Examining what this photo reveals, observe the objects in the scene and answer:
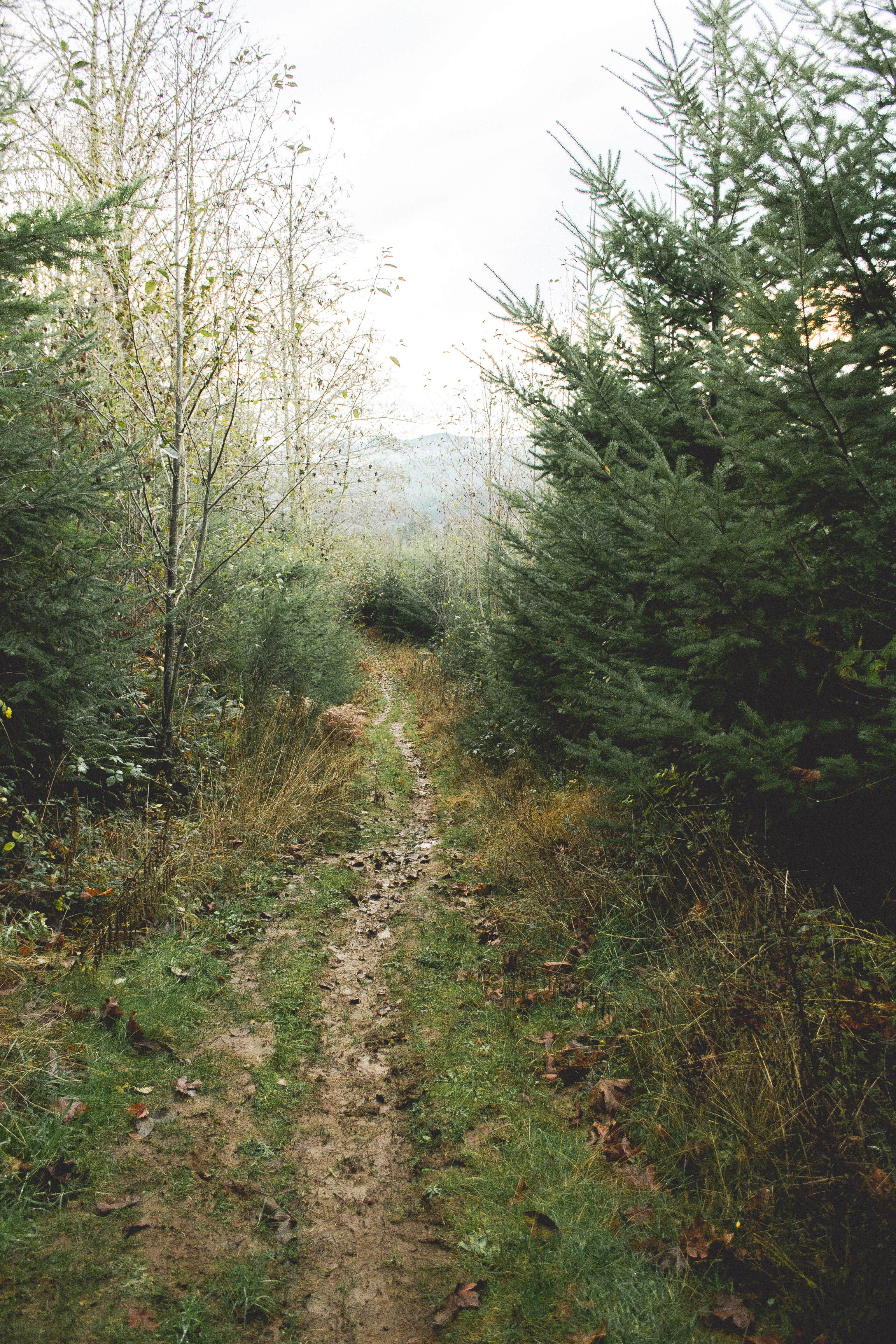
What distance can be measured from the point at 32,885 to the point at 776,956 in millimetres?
4367

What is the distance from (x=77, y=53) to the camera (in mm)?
6094

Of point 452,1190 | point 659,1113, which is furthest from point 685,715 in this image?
point 452,1190

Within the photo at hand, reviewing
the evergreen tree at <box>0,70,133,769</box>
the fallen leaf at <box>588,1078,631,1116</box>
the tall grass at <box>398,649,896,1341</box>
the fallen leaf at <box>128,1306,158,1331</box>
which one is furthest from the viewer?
the evergreen tree at <box>0,70,133,769</box>

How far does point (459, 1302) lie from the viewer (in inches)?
88.4

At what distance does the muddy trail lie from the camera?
225 centimetres

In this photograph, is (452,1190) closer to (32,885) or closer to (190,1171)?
(190,1171)

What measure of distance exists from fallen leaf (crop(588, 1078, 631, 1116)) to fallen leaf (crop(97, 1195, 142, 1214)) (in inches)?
78.7

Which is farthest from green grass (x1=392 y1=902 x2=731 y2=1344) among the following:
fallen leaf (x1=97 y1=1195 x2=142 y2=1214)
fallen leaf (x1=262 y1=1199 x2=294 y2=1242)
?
fallen leaf (x1=97 y1=1195 x2=142 y2=1214)

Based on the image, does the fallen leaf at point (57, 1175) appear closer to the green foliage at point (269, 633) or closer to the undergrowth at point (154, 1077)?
the undergrowth at point (154, 1077)

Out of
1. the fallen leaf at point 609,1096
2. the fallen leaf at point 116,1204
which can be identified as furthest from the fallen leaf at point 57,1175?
the fallen leaf at point 609,1096

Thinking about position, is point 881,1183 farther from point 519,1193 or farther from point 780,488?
point 780,488

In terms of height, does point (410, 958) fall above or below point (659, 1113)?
below

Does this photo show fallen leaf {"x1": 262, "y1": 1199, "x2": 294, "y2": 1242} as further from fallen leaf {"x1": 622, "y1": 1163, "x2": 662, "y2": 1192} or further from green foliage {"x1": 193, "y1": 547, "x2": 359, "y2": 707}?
green foliage {"x1": 193, "y1": 547, "x2": 359, "y2": 707}

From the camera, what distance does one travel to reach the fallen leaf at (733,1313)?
6.63 feet
